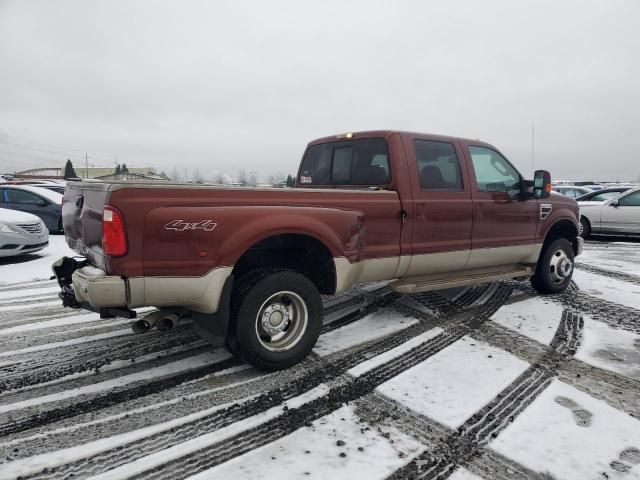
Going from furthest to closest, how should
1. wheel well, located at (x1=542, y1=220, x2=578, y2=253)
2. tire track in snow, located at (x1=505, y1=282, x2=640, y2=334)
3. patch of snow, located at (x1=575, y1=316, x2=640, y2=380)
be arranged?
wheel well, located at (x1=542, y1=220, x2=578, y2=253) → tire track in snow, located at (x1=505, y1=282, x2=640, y2=334) → patch of snow, located at (x1=575, y1=316, x2=640, y2=380)

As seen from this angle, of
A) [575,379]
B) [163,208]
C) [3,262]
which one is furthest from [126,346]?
[3,262]

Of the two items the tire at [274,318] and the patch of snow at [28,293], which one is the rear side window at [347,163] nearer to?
the tire at [274,318]

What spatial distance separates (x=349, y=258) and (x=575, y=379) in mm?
2054

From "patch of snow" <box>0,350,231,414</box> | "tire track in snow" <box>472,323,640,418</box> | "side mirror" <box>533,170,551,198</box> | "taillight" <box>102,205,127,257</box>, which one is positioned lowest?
"tire track in snow" <box>472,323,640,418</box>

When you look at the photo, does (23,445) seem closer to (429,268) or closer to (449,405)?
(449,405)

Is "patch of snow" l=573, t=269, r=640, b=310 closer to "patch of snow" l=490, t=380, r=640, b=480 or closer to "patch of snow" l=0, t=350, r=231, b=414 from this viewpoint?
"patch of snow" l=490, t=380, r=640, b=480

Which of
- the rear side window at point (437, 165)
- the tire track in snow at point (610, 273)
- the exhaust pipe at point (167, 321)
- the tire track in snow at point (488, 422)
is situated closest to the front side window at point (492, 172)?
the rear side window at point (437, 165)

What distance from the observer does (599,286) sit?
6582mm

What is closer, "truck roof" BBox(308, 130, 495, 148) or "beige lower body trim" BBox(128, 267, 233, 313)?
"beige lower body trim" BBox(128, 267, 233, 313)

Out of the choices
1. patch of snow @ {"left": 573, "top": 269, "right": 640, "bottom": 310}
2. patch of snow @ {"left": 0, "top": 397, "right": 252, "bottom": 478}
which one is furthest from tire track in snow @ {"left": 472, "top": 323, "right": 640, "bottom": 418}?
patch of snow @ {"left": 0, "top": 397, "right": 252, "bottom": 478}

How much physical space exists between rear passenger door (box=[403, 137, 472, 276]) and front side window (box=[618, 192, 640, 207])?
10.1 metres

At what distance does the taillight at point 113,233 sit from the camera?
2809 mm

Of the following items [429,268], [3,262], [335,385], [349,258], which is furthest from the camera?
[3,262]

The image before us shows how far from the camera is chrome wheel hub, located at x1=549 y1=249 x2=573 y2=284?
6.04 m
